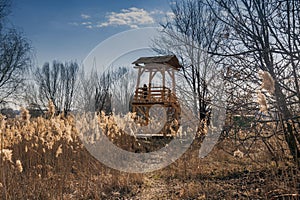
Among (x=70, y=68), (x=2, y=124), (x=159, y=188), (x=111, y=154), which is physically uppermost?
(x=70, y=68)

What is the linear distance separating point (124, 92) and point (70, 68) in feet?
39.0

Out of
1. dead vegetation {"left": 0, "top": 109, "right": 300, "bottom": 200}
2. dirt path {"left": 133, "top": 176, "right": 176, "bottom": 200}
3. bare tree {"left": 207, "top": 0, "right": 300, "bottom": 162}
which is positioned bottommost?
dirt path {"left": 133, "top": 176, "right": 176, "bottom": 200}

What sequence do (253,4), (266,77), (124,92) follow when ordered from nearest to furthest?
(266,77), (253,4), (124,92)

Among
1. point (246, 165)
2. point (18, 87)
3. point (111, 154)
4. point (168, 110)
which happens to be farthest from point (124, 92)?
point (246, 165)

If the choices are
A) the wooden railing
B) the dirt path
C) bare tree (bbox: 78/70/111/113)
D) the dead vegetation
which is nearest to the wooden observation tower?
the wooden railing

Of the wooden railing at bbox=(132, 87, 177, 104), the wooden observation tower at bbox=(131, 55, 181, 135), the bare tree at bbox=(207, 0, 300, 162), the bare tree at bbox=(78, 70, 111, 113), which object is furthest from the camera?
the bare tree at bbox=(78, 70, 111, 113)

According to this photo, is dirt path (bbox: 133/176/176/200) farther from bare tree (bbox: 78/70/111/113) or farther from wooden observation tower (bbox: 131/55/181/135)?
bare tree (bbox: 78/70/111/113)

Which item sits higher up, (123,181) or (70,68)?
(70,68)

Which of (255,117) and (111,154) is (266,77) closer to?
(255,117)

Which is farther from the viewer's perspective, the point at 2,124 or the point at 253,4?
the point at 2,124

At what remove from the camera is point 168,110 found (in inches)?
313

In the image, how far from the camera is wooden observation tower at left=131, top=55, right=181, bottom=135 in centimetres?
713

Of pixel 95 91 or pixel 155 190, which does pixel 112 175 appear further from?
Result: pixel 95 91

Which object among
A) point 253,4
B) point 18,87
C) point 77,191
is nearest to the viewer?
point 253,4
